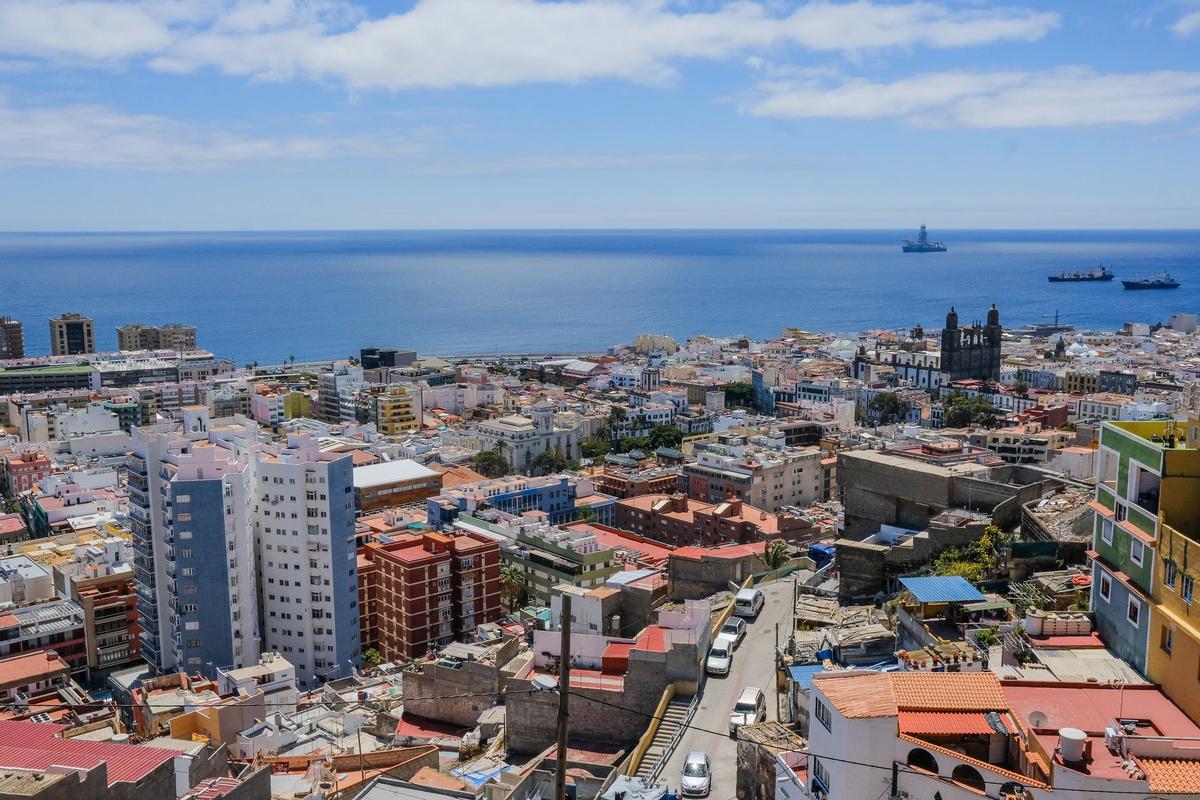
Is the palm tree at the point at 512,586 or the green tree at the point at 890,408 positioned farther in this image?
the green tree at the point at 890,408

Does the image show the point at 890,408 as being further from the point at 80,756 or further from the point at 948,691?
the point at 80,756

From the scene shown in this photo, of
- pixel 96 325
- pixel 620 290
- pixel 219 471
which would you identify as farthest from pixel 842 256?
pixel 219 471

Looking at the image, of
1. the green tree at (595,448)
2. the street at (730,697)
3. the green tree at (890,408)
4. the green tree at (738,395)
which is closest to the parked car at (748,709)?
the street at (730,697)

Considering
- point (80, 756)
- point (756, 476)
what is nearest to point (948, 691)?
point (80, 756)

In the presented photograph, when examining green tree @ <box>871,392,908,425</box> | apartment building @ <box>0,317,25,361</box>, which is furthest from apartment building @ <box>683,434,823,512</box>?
apartment building @ <box>0,317,25,361</box>

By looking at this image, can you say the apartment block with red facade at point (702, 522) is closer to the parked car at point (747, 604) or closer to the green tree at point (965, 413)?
the parked car at point (747, 604)

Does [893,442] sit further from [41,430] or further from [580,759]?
[41,430]
